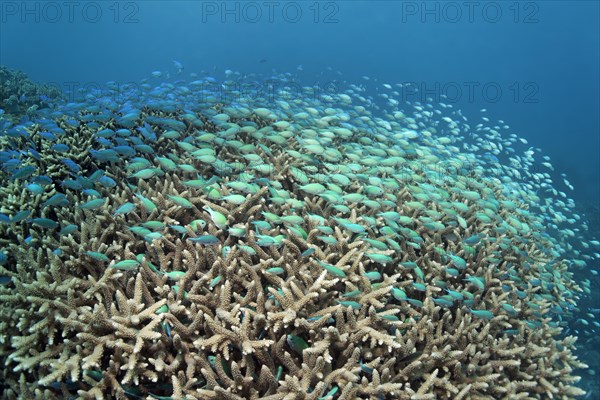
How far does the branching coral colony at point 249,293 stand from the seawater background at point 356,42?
84.2m

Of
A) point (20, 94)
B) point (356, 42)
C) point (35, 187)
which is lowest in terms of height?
point (20, 94)

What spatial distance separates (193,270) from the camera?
3.59m

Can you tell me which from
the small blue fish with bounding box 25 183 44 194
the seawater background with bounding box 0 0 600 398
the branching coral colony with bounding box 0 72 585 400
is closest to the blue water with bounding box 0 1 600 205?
the seawater background with bounding box 0 0 600 398

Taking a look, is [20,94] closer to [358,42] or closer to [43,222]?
[43,222]

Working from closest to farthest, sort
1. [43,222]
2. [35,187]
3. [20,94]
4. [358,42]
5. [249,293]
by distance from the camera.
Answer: [249,293] → [43,222] → [35,187] → [20,94] → [358,42]

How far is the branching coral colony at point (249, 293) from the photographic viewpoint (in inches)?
122

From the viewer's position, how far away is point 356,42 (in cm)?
10006

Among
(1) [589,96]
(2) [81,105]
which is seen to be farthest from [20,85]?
(1) [589,96]

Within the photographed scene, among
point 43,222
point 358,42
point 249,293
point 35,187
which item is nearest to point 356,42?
point 358,42

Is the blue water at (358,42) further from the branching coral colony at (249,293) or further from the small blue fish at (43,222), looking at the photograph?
the small blue fish at (43,222)

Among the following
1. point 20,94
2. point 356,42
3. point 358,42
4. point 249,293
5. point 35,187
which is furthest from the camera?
point 358,42

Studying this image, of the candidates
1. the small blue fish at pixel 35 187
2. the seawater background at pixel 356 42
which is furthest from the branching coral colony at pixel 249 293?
the seawater background at pixel 356 42

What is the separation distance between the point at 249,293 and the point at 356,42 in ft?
352

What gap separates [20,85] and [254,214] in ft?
44.3
